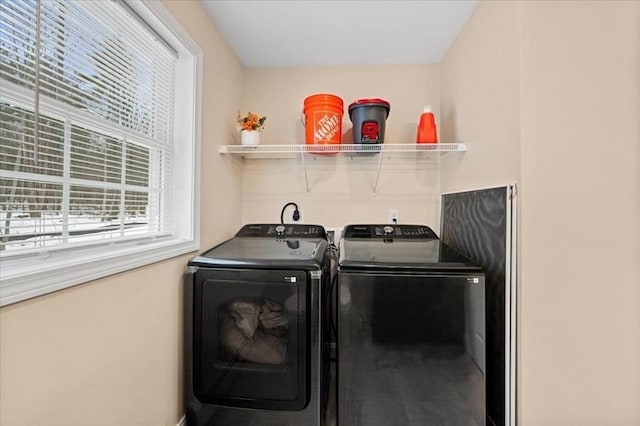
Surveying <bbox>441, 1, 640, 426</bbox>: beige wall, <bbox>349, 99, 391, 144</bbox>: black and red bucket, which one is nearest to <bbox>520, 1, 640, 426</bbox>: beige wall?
<bbox>441, 1, 640, 426</bbox>: beige wall

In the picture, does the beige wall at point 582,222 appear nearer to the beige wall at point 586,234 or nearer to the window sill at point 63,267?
the beige wall at point 586,234

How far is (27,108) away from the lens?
0.84 meters

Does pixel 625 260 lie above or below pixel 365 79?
below

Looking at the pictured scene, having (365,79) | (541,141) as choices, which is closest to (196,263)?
(541,141)

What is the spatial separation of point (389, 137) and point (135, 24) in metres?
1.78

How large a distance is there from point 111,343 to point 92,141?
29.7 inches

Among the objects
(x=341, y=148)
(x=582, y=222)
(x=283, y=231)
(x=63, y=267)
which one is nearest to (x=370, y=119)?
(x=341, y=148)

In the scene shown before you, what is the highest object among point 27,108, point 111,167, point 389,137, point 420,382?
point 389,137

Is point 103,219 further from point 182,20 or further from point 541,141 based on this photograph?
point 541,141

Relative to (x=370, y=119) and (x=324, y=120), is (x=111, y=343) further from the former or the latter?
(x=370, y=119)

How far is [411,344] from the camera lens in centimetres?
135

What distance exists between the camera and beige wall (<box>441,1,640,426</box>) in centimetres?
125

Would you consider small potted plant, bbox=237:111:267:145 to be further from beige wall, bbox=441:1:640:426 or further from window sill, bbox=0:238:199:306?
beige wall, bbox=441:1:640:426

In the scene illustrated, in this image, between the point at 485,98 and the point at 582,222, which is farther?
the point at 485,98
